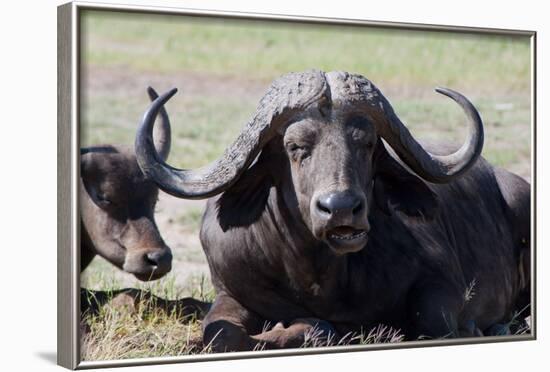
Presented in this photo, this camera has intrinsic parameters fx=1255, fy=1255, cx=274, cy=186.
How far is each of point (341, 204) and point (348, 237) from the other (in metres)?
0.25

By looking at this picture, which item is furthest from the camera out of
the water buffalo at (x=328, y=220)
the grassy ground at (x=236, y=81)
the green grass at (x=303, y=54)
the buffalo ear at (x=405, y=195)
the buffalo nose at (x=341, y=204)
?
the green grass at (x=303, y=54)

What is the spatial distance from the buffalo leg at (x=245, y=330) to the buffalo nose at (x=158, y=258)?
16.1 inches

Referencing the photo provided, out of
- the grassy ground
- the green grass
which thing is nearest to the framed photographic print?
the grassy ground

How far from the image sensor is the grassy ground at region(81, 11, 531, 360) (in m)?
9.97

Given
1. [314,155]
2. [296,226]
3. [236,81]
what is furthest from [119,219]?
[236,81]

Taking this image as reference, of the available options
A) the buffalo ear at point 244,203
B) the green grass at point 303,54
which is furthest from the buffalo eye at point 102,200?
the green grass at point 303,54

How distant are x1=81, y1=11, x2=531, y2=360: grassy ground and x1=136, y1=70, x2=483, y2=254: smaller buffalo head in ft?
4.09

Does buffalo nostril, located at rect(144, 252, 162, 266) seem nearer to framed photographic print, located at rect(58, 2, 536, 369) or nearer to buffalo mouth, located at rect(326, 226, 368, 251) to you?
framed photographic print, located at rect(58, 2, 536, 369)

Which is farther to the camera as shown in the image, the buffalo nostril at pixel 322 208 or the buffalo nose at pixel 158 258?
the buffalo nose at pixel 158 258

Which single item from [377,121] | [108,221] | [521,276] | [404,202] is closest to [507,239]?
[521,276]

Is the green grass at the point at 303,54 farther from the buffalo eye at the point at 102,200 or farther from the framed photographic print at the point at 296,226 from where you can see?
the buffalo eye at the point at 102,200

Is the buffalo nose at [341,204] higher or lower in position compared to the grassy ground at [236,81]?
lower

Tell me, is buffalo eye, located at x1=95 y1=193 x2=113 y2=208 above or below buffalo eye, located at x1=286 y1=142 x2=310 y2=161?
below

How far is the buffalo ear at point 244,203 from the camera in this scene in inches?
294
